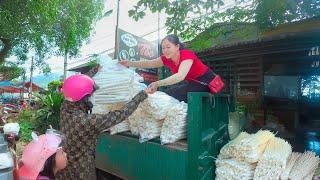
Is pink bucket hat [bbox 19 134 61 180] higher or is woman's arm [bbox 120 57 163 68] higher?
woman's arm [bbox 120 57 163 68]

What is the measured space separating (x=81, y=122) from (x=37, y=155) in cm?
Answer: 50

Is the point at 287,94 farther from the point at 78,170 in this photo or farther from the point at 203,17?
the point at 78,170

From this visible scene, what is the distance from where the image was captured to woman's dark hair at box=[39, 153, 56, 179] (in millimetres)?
2033

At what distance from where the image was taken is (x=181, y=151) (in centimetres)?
232

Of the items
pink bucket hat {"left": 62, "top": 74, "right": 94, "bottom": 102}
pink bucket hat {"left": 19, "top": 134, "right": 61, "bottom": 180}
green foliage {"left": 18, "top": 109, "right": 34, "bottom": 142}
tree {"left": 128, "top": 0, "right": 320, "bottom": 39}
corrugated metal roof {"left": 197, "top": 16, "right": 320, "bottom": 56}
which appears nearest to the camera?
pink bucket hat {"left": 19, "top": 134, "right": 61, "bottom": 180}

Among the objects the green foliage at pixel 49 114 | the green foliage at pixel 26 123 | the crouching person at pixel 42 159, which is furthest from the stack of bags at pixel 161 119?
the green foliage at pixel 49 114

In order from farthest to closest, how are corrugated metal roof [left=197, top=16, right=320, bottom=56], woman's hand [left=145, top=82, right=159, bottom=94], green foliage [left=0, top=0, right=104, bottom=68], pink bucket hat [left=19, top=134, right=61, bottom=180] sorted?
green foliage [left=0, top=0, right=104, bottom=68] < corrugated metal roof [left=197, top=16, right=320, bottom=56] < woman's hand [left=145, top=82, right=159, bottom=94] < pink bucket hat [left=19, top=134, right=61, bottom=180]

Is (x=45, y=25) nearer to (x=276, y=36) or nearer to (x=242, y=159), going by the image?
(x=276, y=36)

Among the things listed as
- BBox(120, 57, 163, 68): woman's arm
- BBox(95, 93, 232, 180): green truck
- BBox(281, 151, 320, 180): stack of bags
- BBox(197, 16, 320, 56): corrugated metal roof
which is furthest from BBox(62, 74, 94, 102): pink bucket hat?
BBox(197, 16, 320, 56): corrugated metal roof

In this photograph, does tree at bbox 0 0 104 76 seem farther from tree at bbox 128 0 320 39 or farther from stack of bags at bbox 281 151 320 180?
stack of bags at bbox 281 151 320 180

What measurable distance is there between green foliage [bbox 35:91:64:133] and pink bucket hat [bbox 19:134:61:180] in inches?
300

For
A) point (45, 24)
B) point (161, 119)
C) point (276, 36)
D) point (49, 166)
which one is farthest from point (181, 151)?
point (45, 24)

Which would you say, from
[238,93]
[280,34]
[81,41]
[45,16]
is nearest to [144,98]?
[280,34]

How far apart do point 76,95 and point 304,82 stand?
5.96 metres
